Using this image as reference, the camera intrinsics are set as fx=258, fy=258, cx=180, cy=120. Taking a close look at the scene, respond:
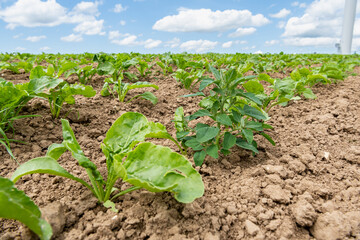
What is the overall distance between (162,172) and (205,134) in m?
0.50

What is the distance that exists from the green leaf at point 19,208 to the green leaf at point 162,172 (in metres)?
0.39

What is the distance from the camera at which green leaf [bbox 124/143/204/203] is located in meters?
1.24

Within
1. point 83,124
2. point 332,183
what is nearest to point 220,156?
point 332,183

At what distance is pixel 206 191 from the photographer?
1624mm

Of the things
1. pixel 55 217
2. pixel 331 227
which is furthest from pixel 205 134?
pixel 55 217

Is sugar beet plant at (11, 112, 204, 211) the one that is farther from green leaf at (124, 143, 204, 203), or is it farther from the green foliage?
the green foliage

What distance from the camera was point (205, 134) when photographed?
1.69 meters

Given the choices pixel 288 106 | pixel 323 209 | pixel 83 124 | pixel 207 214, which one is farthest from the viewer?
pixel 288 106

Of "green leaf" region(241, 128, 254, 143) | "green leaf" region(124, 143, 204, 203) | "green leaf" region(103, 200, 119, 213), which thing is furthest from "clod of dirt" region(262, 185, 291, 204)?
"green leaf" region(103, 200, 119, 213)

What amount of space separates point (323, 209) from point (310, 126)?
1328 mm

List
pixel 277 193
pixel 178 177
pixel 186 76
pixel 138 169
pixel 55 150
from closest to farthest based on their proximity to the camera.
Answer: pixel 178 177 → pixel 138 169 → pixel 55 150 → pixel 277 193 → pixel 186 76

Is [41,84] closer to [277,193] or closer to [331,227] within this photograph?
[277,193]

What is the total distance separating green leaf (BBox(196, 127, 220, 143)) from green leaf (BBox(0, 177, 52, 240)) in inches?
37.3

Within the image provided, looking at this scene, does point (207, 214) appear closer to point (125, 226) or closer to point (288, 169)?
point (125, 226)
